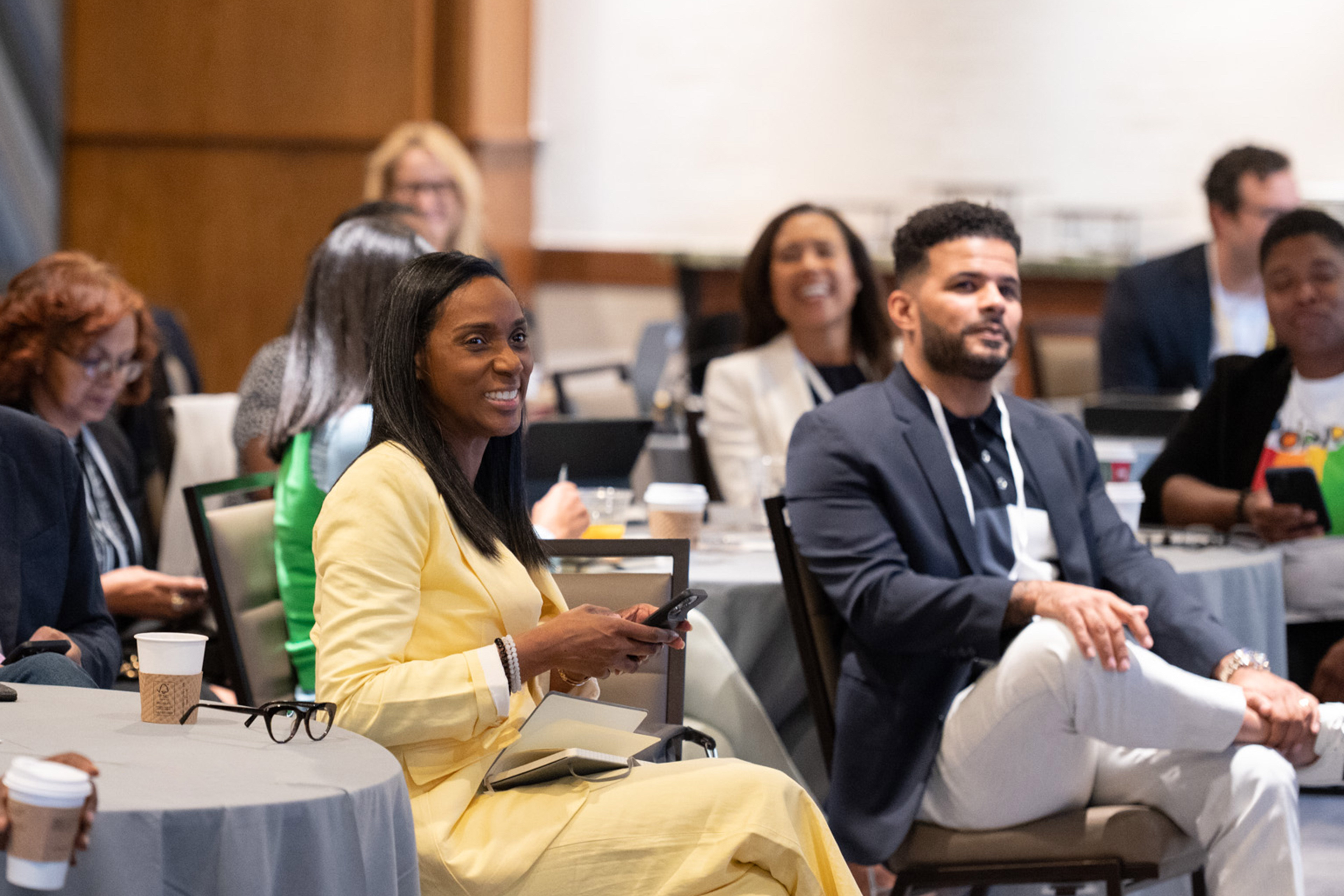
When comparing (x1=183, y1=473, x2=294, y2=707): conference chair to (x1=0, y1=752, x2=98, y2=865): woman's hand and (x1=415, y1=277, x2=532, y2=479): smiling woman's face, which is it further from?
(x1=0, y1=752, x2=98, y2=865): woman's hand

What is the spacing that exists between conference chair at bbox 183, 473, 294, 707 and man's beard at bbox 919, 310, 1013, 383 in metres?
1.23

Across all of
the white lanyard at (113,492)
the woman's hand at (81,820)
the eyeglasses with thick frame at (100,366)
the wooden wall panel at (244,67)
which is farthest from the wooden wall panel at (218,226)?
the woman's hand at (81,820)

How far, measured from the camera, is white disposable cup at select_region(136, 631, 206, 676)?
64.9 inches

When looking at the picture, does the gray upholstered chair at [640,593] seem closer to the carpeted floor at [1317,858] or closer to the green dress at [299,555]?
the green dress at [299,555]

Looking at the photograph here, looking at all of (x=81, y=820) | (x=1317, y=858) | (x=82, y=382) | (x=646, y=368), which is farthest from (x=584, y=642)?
(x=646, y=368)

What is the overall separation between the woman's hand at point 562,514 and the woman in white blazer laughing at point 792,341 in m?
1.10

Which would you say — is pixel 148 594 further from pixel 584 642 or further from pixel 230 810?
pixel 230 810

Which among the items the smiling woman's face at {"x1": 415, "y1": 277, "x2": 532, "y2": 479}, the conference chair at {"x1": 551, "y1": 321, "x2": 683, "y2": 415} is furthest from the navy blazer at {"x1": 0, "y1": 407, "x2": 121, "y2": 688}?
the conference chair at {"x1": 551, "y1": 321, "x2": 683, "y2": 415}

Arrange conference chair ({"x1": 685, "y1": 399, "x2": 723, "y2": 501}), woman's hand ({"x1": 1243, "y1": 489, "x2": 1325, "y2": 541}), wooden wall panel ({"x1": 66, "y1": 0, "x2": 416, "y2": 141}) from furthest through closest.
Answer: wooden wall panel ({"x1": 66, "y1": 0, "x2": 416, "y2": 141}) → conference chair ({"x1": 685, "y1": 399, "x2": 723, "y2": 501}) → woman's hand ({"x1": 1243, "y1": 489, "x2": 1325, "y2": 541})

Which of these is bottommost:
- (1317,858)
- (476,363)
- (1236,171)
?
(1317,858)

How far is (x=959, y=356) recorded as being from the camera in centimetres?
271

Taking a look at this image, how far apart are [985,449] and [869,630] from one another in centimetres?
48

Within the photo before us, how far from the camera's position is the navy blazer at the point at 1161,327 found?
497 centimetres

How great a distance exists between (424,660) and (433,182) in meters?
3.43
